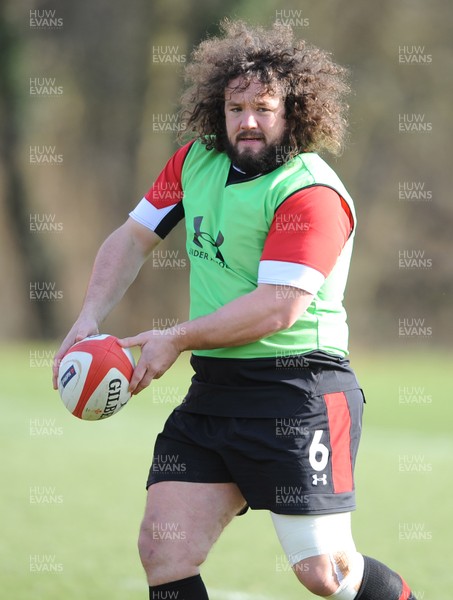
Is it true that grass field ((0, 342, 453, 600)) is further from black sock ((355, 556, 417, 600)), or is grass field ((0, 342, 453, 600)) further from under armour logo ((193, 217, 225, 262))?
under armour logo ((193, 217, 225, 262))

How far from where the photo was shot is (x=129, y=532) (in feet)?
19.5

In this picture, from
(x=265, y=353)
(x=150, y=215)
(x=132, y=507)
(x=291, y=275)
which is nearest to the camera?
(x=291, y=275)

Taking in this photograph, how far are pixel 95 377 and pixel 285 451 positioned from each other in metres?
0.69

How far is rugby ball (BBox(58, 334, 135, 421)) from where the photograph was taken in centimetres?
369

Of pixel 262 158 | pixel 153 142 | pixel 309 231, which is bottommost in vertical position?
pixel 153 142

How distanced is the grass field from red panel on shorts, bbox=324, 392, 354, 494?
1347mm

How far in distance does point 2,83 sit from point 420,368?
344 inches

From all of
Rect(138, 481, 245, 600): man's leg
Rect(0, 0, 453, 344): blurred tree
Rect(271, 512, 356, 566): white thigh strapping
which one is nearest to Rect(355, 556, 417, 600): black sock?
Result: Rect(271, 512, 356, 566): white thigh strapping

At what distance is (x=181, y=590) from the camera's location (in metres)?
3.54

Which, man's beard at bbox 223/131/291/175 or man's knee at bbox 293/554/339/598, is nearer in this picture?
man's knee at bbox 293/554/339/598

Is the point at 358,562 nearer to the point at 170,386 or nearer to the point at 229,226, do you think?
the point at 229,226

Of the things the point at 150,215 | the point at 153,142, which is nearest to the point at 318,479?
the point at 150,215

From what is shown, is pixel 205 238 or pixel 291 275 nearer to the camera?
pixel 291 275

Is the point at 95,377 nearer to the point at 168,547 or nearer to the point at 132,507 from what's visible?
the point at 168,547
